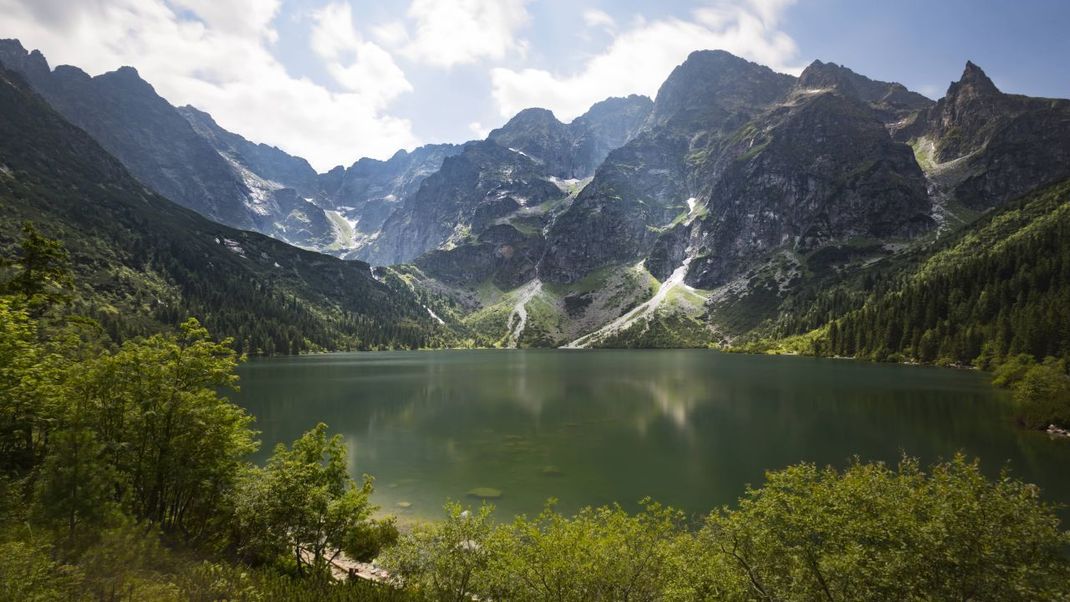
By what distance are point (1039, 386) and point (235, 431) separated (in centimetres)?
9347

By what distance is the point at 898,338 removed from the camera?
163875mm

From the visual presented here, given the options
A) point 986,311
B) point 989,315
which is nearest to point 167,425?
point 989,315

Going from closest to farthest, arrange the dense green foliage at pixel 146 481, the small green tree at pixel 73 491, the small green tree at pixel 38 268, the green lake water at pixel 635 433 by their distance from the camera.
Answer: the dense green foliage at pixel 146 481 < the small green tree at pixel 73 491 < the small green tree at pixel 38 268 < the green lake water at pixel 635 433

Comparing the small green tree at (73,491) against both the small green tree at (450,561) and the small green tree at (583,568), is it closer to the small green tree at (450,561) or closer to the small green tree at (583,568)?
the small green tree at (450,561)

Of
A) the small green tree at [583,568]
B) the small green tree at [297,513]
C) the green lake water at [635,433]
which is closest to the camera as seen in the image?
the small green tree at [583,568]

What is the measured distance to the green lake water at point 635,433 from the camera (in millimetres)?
42312

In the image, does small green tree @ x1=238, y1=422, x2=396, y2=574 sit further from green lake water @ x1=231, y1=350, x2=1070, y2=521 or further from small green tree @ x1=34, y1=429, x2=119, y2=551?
green lake water @ x1=231, y1=350, x2=1070, y2=521

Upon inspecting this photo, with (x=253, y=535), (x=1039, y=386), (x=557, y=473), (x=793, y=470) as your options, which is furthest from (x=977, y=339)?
(x=253, y=535)

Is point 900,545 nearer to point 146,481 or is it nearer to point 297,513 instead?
point 297,513

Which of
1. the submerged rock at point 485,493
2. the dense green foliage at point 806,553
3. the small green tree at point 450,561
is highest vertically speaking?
the dense green foliage at point 806,553

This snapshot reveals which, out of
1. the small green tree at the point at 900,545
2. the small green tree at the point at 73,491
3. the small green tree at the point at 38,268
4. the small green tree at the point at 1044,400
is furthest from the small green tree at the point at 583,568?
the small green tree at the point at 1044,400

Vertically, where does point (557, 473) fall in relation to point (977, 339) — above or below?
below

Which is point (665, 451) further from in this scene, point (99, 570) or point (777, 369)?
point (777, 369)

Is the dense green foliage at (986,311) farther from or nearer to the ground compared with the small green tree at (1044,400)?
farther from the ground
